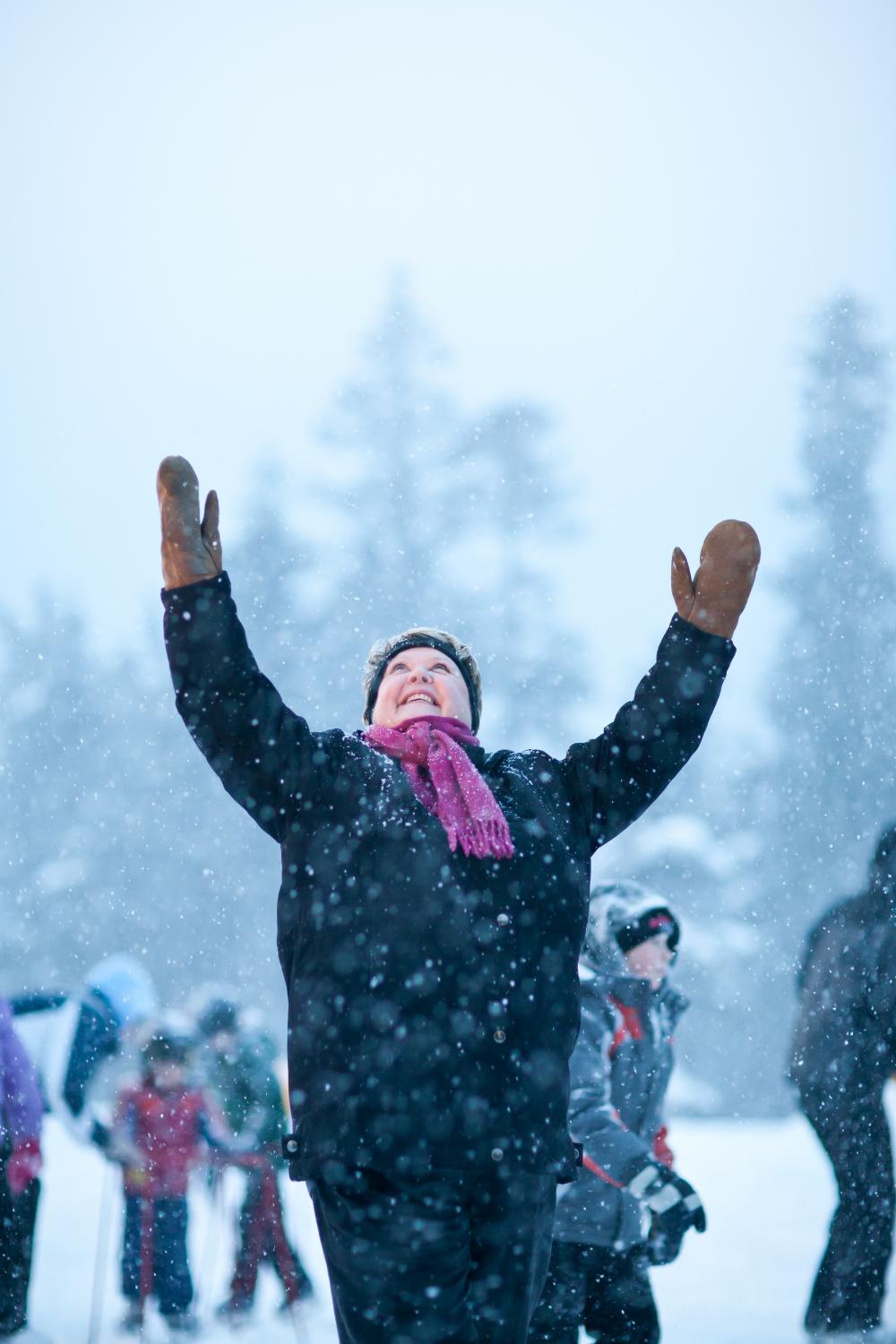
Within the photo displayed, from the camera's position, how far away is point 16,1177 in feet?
17.7

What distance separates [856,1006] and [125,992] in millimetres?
4329

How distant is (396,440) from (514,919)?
1912cm

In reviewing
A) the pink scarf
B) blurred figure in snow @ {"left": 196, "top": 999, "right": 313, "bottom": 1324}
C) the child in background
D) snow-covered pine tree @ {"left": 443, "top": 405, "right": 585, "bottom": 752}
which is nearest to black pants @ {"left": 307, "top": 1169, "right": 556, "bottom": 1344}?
the pink scarf

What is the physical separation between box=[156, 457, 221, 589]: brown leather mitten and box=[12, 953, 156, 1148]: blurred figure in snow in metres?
4.32

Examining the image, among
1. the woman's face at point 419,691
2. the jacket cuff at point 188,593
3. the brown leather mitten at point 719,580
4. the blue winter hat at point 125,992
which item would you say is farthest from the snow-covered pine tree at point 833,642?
the jacket cuff at point 188,593

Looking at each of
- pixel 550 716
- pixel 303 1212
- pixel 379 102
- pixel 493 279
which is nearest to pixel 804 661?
pixel 550 716

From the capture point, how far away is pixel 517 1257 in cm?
251

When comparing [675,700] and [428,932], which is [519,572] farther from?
[428,932]

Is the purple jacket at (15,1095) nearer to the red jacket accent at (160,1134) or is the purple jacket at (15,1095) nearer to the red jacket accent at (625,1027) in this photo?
the red jacket accent at (160,1134)

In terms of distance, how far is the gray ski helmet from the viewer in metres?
4.59

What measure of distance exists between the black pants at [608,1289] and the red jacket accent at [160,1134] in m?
2.90

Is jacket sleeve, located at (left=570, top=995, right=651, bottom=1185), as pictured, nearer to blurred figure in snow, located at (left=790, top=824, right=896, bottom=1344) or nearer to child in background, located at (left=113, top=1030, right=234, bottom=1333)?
blurred figure in snow, located at (left=790, top=824, right=896, bottom=1344)

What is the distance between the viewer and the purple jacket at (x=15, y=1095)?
5.41 meters

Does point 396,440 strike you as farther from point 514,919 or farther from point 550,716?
point 514,919
